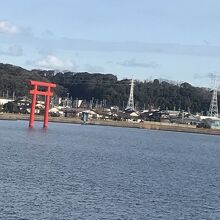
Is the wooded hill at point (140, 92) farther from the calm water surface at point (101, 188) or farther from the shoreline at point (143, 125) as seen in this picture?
the calm water surface at point (101, 188)

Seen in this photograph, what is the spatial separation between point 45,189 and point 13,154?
13.3 metres

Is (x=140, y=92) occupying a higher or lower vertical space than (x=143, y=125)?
higher

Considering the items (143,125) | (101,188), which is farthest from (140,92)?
(101,188)

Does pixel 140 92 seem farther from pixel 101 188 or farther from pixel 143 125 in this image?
pixel 101 188

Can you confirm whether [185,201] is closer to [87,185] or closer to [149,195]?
[149,195]

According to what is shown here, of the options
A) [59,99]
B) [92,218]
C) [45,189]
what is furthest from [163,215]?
[59,99]

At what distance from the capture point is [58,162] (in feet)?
109

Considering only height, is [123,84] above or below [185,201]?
above

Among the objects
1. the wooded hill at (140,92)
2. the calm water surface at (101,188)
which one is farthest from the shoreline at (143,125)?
the calm water surface at (101,188)

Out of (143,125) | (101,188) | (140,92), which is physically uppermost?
(140,92)

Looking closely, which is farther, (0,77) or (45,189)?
(0,77)

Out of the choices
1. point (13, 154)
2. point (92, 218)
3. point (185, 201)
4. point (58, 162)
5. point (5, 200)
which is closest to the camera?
point (92, 218)

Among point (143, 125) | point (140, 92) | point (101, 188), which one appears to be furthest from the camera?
point (140, 92)

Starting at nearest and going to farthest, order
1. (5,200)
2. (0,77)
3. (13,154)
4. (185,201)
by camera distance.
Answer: (5,200) → (185,201) → (13,154) → (0,77)
